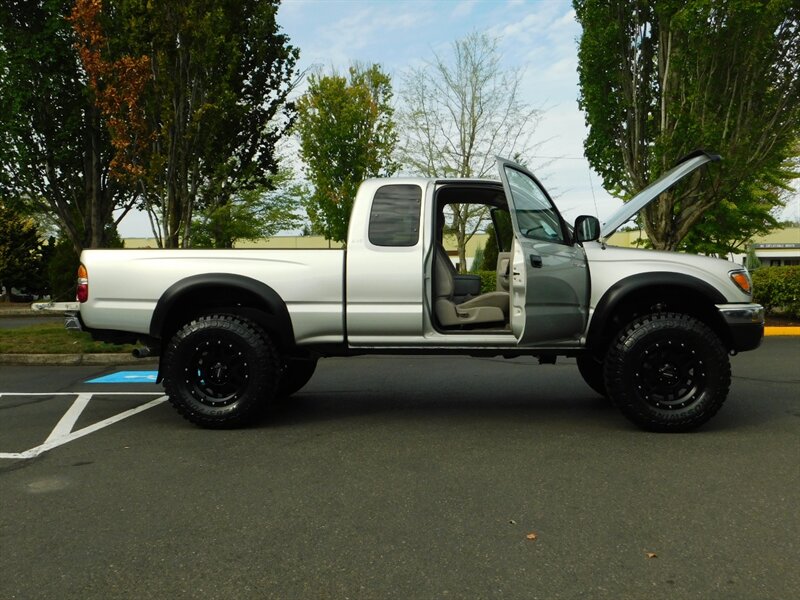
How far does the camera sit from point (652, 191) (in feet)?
18.1

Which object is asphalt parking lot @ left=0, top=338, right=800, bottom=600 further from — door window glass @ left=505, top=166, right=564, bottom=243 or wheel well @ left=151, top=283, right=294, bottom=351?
door window glass @ left=505, top=166, right=564, bottom=243

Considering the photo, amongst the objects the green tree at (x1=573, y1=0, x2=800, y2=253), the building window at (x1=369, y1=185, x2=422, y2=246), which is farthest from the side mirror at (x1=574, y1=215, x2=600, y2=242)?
the green tree at (x1=573, y1=0, x2=800, y2=253)

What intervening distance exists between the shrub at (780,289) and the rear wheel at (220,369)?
40.8 ft

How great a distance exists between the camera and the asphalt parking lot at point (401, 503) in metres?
2.90

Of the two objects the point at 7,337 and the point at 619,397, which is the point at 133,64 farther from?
the point at 619,397

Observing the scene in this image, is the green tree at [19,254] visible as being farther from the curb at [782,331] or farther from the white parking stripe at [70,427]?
the curb at [782,331]

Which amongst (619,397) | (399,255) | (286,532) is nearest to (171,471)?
(286,532)

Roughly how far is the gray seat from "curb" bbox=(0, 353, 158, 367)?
5.72 metres

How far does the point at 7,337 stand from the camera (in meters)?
12.1

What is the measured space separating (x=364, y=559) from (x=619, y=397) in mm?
2955

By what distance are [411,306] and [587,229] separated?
1548 millimetres

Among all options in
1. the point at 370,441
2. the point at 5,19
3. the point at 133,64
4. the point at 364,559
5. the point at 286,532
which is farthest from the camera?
Answer: the point at 5,19

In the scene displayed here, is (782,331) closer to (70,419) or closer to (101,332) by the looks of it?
(101,332)

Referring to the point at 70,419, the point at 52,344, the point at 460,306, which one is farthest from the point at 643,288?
the point at 52,344
